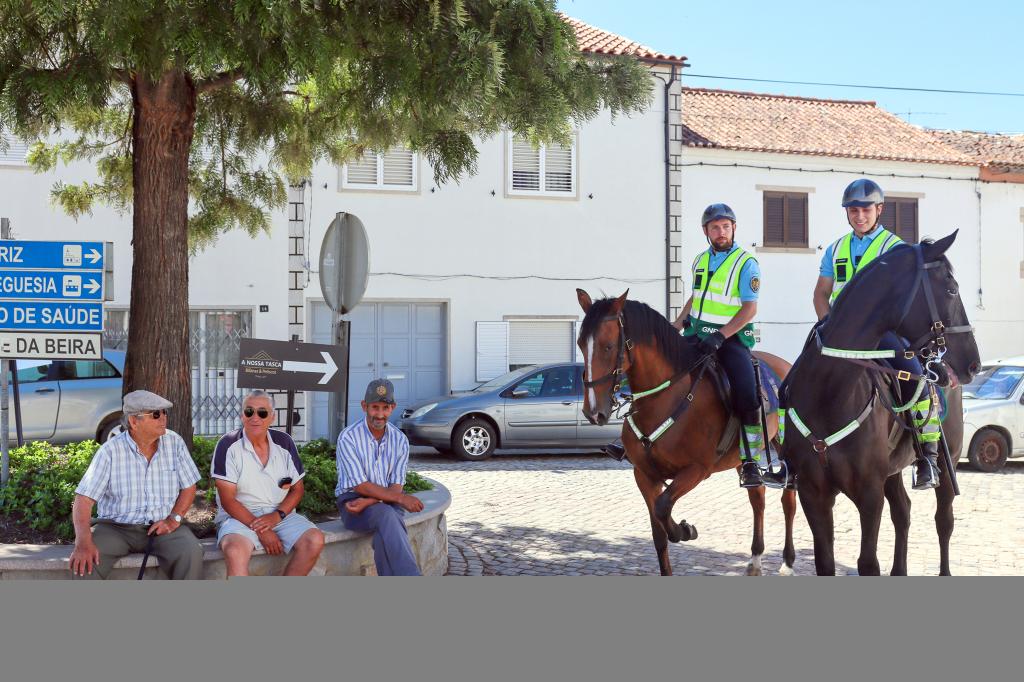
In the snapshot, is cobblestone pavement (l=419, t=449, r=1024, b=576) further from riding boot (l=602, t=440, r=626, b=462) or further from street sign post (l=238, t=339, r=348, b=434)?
street sign post (l=238, t=339, r=348, b=434)

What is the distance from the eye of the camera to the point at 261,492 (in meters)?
6.05

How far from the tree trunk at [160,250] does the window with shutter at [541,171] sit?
12519mm

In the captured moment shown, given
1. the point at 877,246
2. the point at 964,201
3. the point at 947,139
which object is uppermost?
the point at 947,139

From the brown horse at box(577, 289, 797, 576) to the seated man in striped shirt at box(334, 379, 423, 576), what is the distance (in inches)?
50.7

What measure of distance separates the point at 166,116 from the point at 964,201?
773 inches

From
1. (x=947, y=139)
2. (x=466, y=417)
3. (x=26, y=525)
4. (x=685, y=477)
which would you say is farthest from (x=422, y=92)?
(x=947, y=139)

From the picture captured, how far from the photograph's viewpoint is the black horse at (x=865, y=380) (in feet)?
17.9

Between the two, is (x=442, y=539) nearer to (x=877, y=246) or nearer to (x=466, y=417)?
(x=877, y=246)

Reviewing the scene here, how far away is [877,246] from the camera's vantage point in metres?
6.33

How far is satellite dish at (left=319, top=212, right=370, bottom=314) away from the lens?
8219mm

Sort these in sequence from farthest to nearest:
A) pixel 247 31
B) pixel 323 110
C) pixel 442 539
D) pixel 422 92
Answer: pixel 323 110, pixel 442 539, pixel 422 92, pixel 247 31

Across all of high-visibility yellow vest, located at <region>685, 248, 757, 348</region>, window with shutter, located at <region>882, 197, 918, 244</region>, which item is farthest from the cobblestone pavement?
window with shutter, located at <region>882, 197, 918, 244</region>

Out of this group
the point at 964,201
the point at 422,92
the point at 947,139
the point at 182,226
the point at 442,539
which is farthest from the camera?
the point at 947,139

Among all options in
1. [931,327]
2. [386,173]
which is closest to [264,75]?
[931,327]
